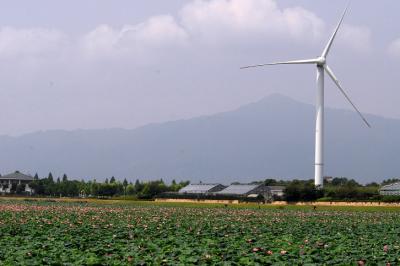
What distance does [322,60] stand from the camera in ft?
333

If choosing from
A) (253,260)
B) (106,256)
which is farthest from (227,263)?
(106,256)

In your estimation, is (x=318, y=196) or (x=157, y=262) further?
(x=318, y=196)

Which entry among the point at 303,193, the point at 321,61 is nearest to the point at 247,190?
Answer: the point at 303,193

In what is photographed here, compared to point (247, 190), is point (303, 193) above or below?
below

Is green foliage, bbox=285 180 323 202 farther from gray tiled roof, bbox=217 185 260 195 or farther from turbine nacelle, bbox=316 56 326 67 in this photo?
gray tiled roof, bbox=217 185 260 195

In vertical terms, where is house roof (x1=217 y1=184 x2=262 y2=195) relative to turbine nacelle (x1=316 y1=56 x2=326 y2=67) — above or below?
below

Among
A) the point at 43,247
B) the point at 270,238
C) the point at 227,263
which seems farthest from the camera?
the point at 270,238

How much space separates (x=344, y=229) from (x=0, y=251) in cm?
2105

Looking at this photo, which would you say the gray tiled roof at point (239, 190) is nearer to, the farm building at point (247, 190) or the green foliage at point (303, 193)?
the farm building at point (247, 190)

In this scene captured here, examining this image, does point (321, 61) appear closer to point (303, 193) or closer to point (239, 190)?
point (303, 193)

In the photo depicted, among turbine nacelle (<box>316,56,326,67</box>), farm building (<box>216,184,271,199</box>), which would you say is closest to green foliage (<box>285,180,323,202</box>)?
turbine nacelle (<box>316,56,326,67</box>)

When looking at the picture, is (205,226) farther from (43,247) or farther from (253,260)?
(253,260)

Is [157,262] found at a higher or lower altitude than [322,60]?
lower

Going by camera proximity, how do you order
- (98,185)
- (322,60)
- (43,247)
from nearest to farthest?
(43,247), (322,60), (98,185)
